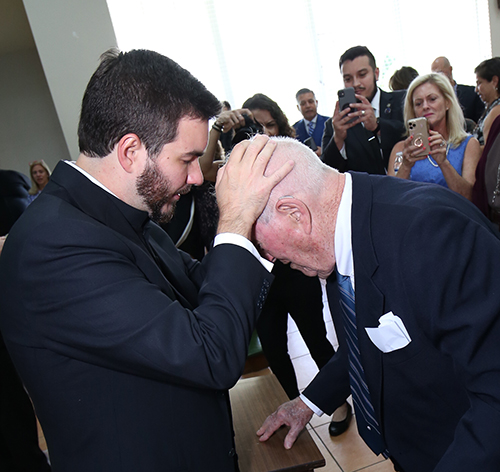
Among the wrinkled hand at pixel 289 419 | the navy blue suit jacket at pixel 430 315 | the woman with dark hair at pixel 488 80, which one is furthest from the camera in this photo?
the woman with dark hair at pixel 488 80

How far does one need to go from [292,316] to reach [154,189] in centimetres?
145

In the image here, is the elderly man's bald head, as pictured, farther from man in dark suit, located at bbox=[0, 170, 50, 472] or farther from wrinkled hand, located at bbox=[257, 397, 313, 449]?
man in dark suit, located at bbox=[0, 170, 50, 472]

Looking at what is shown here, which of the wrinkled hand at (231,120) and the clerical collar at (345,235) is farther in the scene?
the wrinkled hand at (231,120)

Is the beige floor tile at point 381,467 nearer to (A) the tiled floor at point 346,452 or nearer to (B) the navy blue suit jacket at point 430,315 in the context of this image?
(A) the tiled floor at point 346,452

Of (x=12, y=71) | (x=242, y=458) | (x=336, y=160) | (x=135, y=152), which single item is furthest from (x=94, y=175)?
(x=12, y=71)

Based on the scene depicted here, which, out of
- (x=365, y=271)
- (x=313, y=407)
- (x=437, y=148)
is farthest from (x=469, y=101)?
(x=365, y=271)

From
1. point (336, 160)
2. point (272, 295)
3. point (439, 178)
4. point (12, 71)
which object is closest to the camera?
point (272, 295)

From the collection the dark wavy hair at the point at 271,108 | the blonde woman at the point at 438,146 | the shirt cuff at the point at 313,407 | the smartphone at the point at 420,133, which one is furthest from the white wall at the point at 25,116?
the shirt cuff at the point at 313,407

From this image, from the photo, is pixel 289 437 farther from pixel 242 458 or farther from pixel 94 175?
pixel 94 175

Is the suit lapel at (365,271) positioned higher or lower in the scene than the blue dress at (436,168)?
higher

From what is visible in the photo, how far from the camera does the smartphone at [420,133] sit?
2516 mm

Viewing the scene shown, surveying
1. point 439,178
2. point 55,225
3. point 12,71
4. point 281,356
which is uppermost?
point 12,71

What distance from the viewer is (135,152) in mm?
1023

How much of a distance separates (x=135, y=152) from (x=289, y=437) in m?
0.90
